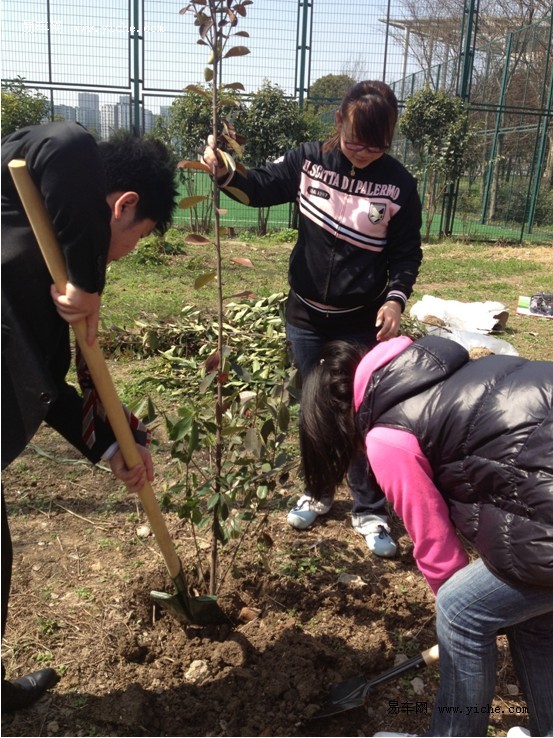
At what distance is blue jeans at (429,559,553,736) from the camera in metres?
1.51

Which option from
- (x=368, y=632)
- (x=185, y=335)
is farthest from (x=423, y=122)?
(x=368, y=632)

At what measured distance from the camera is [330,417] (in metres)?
1.62

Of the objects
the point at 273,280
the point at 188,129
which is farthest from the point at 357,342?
the point at 188,129

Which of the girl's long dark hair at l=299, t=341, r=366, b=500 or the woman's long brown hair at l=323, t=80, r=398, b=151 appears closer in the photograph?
the girl's long dark hair at l=299, t=341, r=366, b=500

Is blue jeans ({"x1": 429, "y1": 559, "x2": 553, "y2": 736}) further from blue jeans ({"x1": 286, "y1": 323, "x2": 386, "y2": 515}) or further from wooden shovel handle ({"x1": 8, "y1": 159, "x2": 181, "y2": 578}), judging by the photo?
blue jeans ({"x1": 286, "y1": 323, "x2": 386, "y2": 515})

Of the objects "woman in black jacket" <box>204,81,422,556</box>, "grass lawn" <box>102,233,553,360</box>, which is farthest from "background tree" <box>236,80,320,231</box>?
"woman in black jacket" <box>204,81,422,556</box>

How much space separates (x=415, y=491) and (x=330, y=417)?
0.88 feet

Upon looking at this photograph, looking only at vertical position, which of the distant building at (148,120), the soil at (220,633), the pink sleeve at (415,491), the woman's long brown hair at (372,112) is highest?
the distant building at (148,120)

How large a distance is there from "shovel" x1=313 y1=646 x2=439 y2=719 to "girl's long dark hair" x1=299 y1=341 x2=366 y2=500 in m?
0.62

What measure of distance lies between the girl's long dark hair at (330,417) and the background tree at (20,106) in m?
9.84

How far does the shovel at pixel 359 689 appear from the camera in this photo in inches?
73.9

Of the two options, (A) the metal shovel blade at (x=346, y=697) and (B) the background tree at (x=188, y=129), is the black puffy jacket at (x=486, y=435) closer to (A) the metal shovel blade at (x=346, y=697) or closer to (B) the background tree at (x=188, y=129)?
(A) the metal shovel blade at (x=346, y=697)

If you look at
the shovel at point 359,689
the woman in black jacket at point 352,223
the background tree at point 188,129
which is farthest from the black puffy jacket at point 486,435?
the background tree at point 188,129

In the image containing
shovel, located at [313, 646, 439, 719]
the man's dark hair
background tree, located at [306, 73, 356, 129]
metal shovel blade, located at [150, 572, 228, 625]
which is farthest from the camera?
background tree, located at [306, 73, 356, 129]
